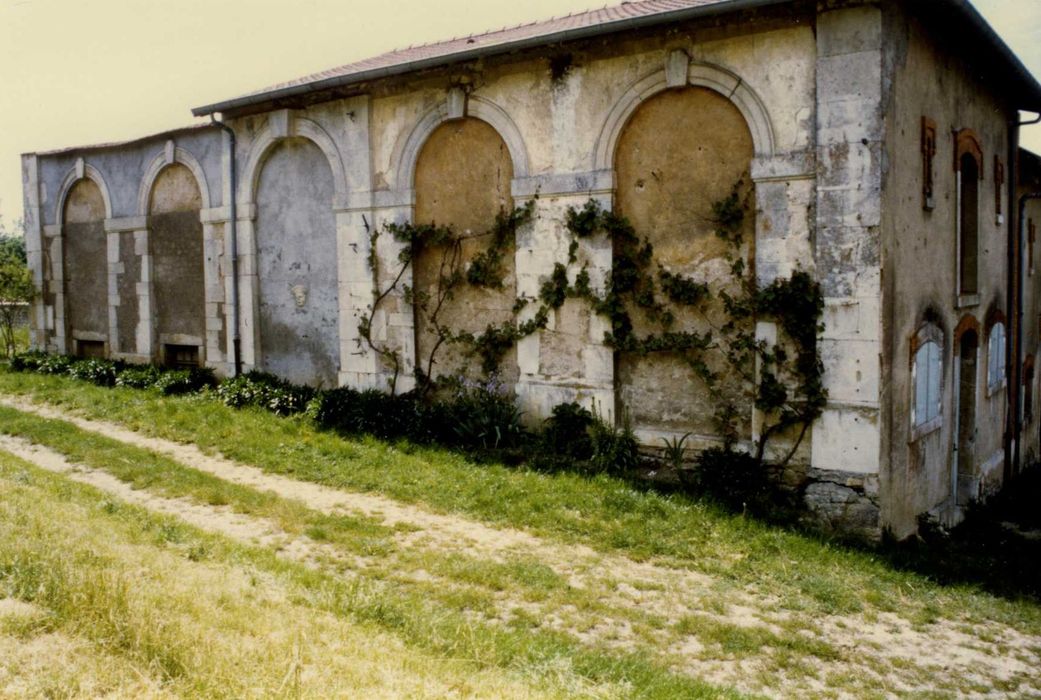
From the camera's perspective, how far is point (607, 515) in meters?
7.36

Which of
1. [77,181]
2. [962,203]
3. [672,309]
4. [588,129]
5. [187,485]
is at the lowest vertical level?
[187,485]

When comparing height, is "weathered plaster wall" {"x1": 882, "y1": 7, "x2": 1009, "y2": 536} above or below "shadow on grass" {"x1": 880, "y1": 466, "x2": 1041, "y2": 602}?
above

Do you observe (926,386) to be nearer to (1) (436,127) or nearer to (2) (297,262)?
(1) (436,127)

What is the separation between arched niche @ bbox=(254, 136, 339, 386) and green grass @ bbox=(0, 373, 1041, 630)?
4.73ft

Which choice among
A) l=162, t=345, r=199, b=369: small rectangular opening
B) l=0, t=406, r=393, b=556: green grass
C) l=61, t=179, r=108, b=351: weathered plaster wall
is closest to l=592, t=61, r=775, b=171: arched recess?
l=0, t=406, r=393, b=556: green grass

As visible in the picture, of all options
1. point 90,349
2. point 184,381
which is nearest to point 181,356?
point 184,381

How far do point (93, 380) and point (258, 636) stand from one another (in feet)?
37.0

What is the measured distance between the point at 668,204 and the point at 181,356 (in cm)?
924

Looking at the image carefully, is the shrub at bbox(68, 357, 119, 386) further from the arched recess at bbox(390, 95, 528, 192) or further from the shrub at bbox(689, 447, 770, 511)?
the shrub at bbox(689, 447, 770, 511)

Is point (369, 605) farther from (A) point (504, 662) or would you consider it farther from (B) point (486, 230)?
(B) point (486, 230)

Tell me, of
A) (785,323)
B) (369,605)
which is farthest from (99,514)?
(785,323)

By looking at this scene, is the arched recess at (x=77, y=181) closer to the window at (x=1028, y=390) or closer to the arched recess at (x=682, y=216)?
the arched recess at (x=682, y=216)

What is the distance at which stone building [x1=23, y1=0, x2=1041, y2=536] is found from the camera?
753 centimetres

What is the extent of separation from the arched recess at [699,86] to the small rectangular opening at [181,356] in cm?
813
